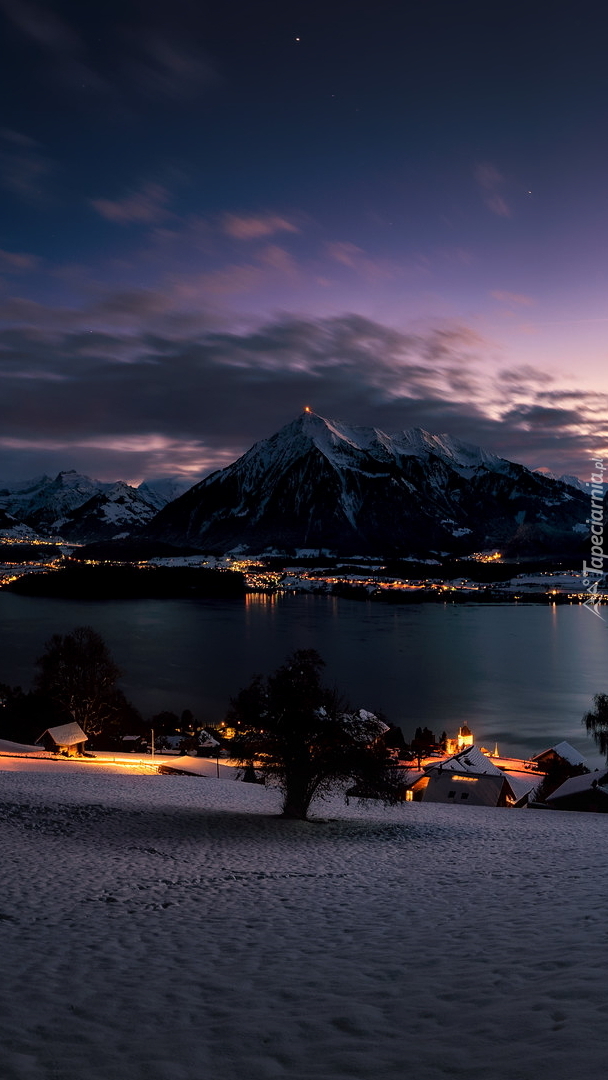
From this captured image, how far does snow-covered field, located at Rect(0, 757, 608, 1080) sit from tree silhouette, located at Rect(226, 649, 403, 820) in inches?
81.4

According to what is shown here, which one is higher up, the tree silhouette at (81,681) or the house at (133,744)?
the tree silhouette at (81,681)

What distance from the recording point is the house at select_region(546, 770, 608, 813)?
2471 cm

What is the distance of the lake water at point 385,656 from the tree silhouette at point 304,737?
90.7ft

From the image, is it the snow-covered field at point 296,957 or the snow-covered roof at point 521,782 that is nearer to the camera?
the snow-covered field at point 296,957

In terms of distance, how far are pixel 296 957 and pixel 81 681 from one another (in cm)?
3413

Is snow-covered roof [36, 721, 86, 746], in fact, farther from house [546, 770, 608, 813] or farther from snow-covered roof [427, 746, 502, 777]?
house [546, 770, 608, 813]

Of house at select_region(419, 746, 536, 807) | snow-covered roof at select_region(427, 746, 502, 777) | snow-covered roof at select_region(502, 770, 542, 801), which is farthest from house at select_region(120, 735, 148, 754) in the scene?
snow-covered roof at select_region(502, 770, 542, 801)

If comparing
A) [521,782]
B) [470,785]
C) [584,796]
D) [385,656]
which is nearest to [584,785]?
[584,796]

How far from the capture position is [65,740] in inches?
1251

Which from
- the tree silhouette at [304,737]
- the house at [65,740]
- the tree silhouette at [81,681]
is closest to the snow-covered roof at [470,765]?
the tree silhouette at [304,737]

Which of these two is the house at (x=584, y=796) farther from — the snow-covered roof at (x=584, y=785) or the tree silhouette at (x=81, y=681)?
the tree silhouette at (x=81, y=681)

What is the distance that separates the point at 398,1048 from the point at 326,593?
16701 centimetres

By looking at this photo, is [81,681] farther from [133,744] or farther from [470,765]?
[470,765]

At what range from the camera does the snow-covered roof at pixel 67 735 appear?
104ft
